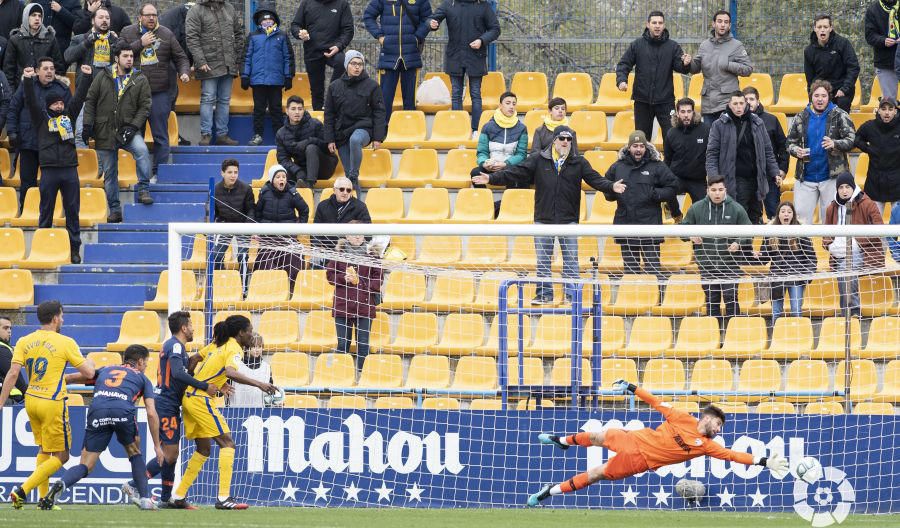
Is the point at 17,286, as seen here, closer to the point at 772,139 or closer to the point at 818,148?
the point at 772,139

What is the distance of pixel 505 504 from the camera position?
1272cm

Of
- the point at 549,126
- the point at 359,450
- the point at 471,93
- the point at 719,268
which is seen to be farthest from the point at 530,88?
the point at 359,450

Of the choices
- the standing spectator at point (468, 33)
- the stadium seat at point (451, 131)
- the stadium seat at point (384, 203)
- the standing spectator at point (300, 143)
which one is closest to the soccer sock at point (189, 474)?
the stadium seat at point (384, 203)

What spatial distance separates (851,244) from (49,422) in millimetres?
7472

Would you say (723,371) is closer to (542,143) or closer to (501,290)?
(501,290)

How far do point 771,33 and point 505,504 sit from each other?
334 inches

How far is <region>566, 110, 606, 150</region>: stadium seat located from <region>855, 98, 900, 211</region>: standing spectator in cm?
311

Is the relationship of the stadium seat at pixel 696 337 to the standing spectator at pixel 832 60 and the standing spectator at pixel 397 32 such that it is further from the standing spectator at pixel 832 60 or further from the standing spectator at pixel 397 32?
the standing spectator at pixel 397 32

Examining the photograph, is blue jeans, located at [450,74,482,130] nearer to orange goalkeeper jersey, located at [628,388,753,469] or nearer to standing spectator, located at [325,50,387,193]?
standing spectator, located at [325,50,387,193]

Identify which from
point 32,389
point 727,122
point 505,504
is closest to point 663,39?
Result: point 727,122

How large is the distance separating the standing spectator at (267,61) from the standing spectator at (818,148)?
6.10m

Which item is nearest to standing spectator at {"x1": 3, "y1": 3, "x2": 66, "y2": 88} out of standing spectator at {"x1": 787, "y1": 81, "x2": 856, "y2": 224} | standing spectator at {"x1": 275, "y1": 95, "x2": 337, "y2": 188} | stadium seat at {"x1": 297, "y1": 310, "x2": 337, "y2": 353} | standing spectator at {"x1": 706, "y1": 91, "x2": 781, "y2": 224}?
standing spectator at {"x1": 275, "y1": 95, "x2": 337, "y2": 188}

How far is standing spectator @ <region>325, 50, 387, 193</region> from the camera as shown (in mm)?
16109

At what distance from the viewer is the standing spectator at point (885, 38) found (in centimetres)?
1655
